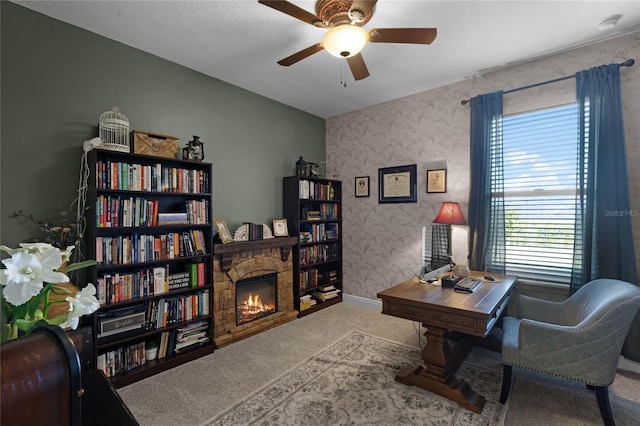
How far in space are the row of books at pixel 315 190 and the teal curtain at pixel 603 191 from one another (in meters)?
2.76

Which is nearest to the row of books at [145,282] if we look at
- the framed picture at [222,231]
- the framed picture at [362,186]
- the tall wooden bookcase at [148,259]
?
the tall wooden bookcase at [148,259]

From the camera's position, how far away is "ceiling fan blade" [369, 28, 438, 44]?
184cm

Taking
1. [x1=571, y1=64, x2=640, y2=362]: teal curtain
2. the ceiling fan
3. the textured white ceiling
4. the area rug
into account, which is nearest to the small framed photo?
the area rug

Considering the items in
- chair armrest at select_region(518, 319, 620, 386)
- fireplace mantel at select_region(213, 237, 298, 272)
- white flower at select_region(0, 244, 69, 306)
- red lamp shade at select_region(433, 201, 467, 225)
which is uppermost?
red lamp shade at select_region(433, 201, 467, 225)

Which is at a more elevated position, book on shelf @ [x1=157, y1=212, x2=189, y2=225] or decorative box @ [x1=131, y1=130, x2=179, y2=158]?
decorative box @ [x1=131, y1=130, x2=179, y2=158]

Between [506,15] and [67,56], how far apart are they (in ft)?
11.2

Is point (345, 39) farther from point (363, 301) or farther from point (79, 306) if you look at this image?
point (363, 301)

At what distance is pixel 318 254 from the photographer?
409 centimetres

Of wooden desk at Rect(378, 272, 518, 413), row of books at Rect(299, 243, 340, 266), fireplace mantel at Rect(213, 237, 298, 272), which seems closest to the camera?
wooden desk at Rect(378, 272, 518, 413)

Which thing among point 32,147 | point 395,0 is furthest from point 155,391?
point 395,0

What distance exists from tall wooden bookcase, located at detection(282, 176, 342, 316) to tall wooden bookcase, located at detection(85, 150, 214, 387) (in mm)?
1221

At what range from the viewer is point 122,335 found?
2.29 m

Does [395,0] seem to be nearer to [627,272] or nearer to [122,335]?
[627,272]

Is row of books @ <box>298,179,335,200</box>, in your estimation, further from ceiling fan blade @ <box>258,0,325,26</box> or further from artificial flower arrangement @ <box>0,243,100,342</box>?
artificial flower arrangement @ <box>0,243,100,342</box>
